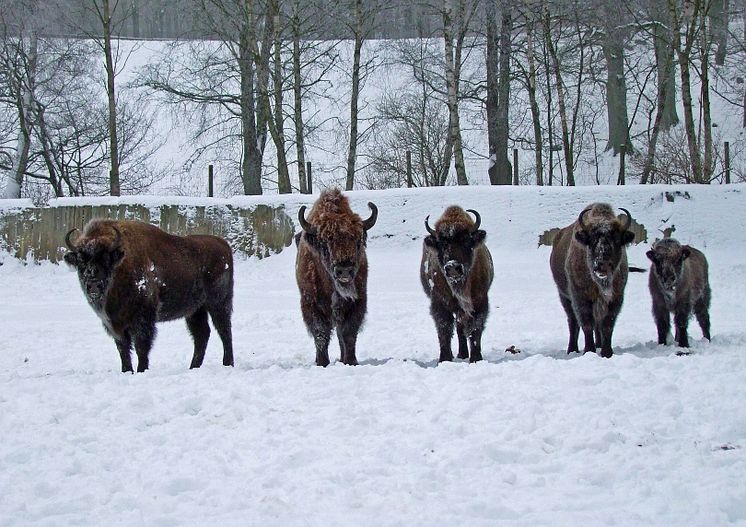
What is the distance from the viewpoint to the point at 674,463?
175 inches

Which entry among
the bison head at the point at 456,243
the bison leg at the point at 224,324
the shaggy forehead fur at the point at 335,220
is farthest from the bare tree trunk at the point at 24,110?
A: the bison head at the point at 456,243

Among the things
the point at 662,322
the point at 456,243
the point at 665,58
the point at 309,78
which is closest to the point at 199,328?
the point at 456,243

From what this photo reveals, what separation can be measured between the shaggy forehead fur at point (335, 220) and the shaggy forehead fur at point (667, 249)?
4.02 m

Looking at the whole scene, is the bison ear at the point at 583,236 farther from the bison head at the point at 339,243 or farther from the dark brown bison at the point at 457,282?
the bison head at the point at 339,243

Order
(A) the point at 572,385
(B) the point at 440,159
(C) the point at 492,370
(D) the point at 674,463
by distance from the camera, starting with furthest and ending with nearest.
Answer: (B) the point at 440,159
(C) the point at 492,370
(A) the point at 572,385
(D) the point at 674,463

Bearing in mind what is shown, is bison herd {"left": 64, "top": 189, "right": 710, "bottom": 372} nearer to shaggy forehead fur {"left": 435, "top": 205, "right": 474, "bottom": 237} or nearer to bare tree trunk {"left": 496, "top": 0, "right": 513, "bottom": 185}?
shaggy forehead fur {"left": 435, "top": 205, "right": 474, "bottom": 237}

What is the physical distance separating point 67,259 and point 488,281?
4.69 metres

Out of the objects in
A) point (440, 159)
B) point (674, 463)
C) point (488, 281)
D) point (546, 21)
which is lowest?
point (674, 463)

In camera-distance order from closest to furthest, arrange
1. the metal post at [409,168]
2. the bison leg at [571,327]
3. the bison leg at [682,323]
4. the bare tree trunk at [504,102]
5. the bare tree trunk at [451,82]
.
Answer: the bison leg at [682,323] < the bison leg at [571,327] < the bare tree trunk at [451,82] < the bare tree trunk at [504,102] < the metal post at [409,168]

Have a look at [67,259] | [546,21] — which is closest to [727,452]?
[67,259]

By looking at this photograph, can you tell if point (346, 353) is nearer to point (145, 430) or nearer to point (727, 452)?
point (145, 430)

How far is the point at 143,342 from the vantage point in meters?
8.48

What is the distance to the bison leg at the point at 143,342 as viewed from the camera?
27.7ft

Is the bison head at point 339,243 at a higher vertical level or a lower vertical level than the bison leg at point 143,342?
higher
